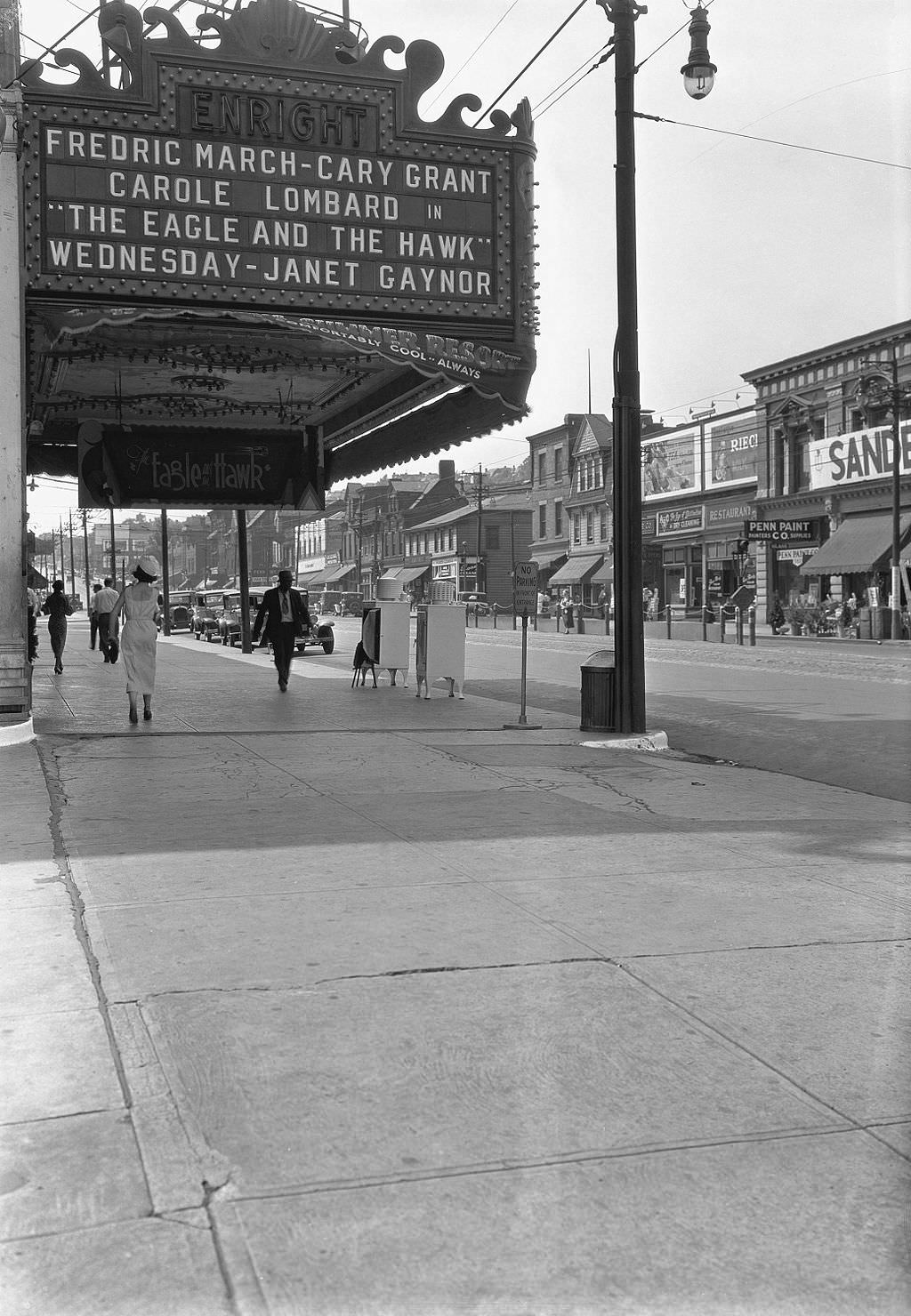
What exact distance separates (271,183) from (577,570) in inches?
2279

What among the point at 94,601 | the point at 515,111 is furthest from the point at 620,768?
the point at 94,601

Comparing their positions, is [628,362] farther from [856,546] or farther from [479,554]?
[479,554]

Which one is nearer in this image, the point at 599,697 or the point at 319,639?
the point at 599,697

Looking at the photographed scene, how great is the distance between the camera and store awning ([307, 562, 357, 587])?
362ft

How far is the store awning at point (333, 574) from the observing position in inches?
4338

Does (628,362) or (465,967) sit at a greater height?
(628,362)

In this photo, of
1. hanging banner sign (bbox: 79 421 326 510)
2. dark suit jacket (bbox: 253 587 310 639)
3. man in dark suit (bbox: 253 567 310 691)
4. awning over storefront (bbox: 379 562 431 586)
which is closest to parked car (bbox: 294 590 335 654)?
hanging banner sign (bbox: 79 421 326 510)

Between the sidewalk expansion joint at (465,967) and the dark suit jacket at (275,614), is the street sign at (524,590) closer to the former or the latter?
the dark suit jacket at (275,614)

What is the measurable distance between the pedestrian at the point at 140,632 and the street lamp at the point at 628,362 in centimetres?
499

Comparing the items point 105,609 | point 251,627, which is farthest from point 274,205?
Answer: point 251,627

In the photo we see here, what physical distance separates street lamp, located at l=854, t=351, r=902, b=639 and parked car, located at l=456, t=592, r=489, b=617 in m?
25.0

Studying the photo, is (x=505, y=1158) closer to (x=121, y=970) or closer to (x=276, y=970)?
(x=276, y=970)

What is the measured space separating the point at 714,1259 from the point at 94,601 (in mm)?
27341

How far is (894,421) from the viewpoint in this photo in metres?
39.2
